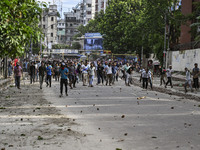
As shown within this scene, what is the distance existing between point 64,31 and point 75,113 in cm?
17254

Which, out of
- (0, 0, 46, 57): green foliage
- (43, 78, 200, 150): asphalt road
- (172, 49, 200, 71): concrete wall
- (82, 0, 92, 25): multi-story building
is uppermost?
(82, 0, 92, 25): multi-story building

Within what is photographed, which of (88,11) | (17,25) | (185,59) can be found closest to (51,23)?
(88,11)

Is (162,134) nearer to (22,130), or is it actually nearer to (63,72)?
(22,130)

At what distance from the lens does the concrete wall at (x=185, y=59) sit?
47844 mm

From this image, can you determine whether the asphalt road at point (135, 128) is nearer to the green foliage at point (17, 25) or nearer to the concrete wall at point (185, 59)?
the green foliage at point (17, 25)

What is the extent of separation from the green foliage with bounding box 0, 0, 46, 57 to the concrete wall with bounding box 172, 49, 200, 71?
102 ft

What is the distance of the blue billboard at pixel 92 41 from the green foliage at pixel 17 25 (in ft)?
362

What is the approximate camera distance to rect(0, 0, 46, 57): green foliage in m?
16.8

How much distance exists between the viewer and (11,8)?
17.5 metres

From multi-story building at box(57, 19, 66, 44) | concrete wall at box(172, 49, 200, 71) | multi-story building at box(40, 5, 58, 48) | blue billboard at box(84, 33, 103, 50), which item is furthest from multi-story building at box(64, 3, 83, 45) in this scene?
concrete wall at box(172, 49, 200, 71)

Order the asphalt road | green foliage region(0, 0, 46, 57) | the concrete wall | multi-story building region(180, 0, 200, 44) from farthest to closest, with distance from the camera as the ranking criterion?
1. multi-story building region(180, 0, 200, 44)
2. the concrete wall
3. green foliage region(0, 0, 46, 57)
4. the asphalt road

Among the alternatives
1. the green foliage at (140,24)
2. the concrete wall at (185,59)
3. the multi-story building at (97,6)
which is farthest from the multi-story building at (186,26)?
the multi-story building at (97,6)

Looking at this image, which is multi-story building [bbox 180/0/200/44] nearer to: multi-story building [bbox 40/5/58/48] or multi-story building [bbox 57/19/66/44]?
multi-story building [bbox 40/5/58/48]

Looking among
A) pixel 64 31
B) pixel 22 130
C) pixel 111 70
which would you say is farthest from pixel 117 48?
pixel 64 31
